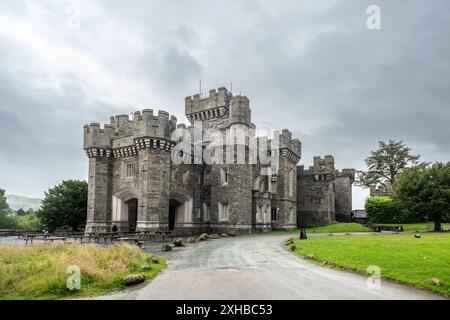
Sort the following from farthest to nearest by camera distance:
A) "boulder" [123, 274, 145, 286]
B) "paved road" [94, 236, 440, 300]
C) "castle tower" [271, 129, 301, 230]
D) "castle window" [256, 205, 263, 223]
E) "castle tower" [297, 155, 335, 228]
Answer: "castle tower" [297, 155, 335, 228] < "castle tower" [271, 129, 301, 230] < "castle window" [256, 205, 263, 223] < "boulder" [123, 274, 145, 286] < "paved road" [94, 236, 440, 300]

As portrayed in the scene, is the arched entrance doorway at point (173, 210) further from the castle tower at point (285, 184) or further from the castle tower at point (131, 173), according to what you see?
the castle tower at point (285, 184)

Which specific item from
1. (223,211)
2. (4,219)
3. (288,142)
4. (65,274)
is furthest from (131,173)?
(4,219)

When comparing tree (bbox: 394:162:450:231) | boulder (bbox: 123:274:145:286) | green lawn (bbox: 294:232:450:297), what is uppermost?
tree (bbox: 394:162:450:231)

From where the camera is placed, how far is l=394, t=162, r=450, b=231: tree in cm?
2900

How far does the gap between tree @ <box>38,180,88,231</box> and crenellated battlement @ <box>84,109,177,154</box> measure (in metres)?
8.78

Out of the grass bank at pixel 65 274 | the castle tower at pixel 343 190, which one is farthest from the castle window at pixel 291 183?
Answer: the grass bank at pixel 65 274

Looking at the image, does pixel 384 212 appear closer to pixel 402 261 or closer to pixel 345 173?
pixel 345 173

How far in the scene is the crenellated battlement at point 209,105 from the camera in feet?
128

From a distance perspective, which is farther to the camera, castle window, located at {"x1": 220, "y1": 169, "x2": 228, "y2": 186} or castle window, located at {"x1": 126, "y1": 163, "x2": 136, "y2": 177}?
castle window, located at {"x1": 220, "y1": 169, "x2": 228, "y2": 186}

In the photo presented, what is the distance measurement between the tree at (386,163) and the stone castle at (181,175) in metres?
26.2

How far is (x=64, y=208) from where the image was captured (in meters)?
38.9

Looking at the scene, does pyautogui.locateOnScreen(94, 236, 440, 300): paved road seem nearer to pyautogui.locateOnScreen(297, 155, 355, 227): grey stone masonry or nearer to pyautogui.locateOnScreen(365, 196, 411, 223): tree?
pyautogui.locateOnScreen(297, 155, 355, 227): grey stone masonry


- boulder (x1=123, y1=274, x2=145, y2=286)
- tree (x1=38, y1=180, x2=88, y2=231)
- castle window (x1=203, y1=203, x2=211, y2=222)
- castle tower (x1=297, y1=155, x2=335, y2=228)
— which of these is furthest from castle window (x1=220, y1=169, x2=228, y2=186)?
boulder (x1=123, y1=274, x2=145, y2=286)

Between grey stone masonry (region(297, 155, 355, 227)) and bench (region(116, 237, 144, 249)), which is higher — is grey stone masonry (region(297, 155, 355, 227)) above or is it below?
above
